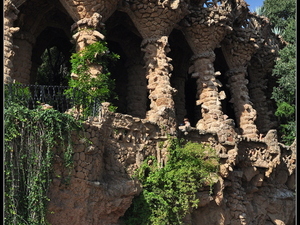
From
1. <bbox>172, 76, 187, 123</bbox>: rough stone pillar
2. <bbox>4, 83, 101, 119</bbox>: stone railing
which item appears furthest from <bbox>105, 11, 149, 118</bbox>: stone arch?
<bbox>4, 83, 101, 119</bbox>: stone railing

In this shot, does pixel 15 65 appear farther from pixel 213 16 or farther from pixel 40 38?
pixel 213 16

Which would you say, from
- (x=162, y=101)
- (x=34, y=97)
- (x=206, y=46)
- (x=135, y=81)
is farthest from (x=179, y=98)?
(x=34, y=97)

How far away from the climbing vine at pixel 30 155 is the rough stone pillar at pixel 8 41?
7.55 ft

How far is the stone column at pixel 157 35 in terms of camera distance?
40.6ft

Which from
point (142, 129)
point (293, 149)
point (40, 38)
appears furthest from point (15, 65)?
point (293, 149)

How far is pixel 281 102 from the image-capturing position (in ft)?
52.6

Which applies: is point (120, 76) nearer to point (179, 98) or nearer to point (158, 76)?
point (179, 98)

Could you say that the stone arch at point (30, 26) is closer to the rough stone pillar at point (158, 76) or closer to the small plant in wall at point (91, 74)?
the small plant in wall at point (91, 74)

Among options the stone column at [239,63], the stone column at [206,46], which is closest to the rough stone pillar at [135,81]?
the stone column at [206,46]

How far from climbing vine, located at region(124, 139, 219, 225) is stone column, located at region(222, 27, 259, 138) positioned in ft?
15.3

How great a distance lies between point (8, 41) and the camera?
33.2ft

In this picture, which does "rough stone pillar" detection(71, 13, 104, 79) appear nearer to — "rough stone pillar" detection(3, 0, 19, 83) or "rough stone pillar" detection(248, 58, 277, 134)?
"rough stone pillar" detection(3, 0, 19, 83)

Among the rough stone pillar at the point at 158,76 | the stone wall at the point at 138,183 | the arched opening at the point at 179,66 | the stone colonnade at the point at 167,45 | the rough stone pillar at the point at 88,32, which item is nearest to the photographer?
the stone wall at the point at 138,183

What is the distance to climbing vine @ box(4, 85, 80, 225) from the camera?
7.14 m
